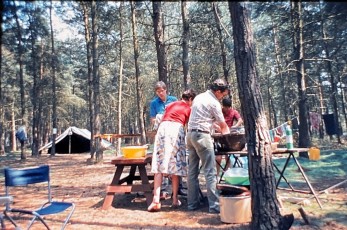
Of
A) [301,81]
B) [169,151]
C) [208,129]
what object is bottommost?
[169,151]

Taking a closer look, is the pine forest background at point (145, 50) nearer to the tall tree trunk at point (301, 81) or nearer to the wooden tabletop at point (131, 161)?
the tall tree trunk at point (301, 81)

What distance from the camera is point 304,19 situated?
32.7ft

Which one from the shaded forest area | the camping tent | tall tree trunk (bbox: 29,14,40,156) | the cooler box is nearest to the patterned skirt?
the cooler box

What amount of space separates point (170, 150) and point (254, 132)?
1.31 meters

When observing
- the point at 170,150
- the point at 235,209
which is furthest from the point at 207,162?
the point at 235,209

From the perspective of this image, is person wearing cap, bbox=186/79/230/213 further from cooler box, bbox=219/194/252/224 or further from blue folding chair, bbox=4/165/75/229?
blue folding chair, bbox=4/165/75/229

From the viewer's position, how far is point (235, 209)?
339 cm

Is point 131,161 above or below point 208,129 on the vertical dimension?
below

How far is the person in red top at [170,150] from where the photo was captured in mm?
4062

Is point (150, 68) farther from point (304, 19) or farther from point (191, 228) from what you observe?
point (191, 228)

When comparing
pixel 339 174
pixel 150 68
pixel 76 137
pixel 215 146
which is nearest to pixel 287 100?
pixel 150 68

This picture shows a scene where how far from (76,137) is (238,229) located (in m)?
19.0

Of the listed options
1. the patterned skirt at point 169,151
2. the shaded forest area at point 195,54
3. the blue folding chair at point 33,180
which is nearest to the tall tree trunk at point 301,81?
the shaded forest area at point 195,54

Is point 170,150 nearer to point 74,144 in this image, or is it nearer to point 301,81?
point 301,81
